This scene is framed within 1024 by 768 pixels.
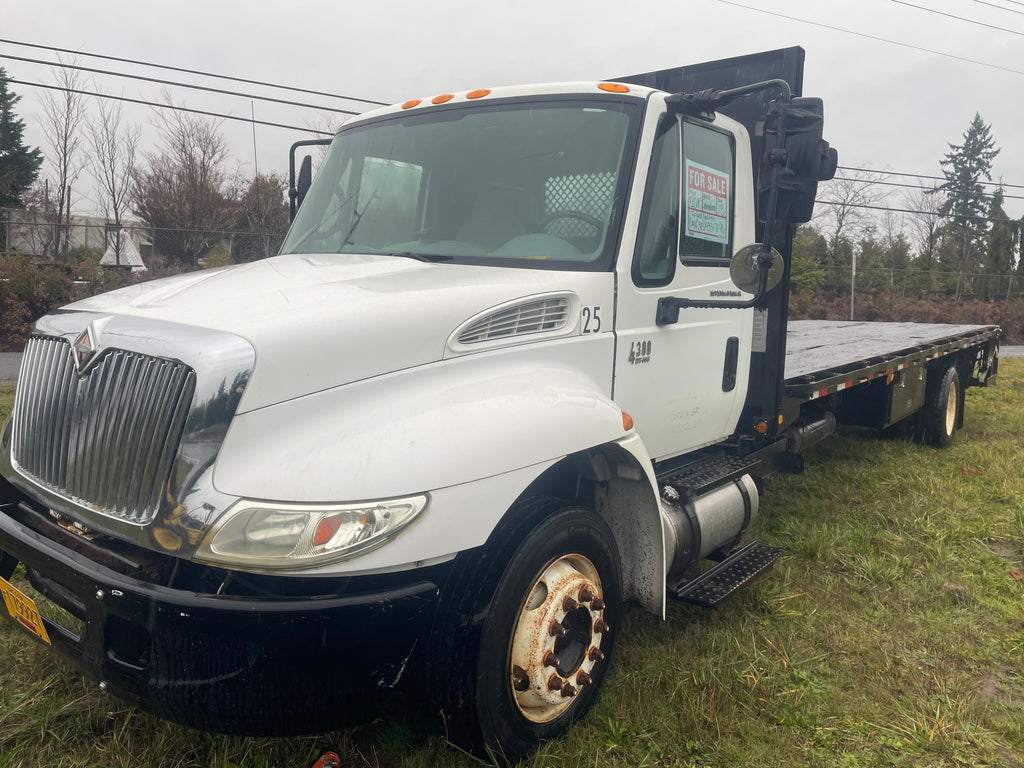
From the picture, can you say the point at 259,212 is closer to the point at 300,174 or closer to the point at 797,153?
the point at 300,174

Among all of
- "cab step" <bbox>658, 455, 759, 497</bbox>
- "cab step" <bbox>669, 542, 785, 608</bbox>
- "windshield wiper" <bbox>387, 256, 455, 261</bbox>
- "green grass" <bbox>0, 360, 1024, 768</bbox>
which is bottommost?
"green grass" <bbox>0, 360, 1024, 768</bbox>

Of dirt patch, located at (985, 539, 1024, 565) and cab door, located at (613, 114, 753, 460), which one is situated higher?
cab door, located at (613, 114, 753, 460)

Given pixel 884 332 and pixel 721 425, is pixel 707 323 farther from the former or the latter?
pixel 884 332

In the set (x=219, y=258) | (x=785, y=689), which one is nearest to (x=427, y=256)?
(x=785, y=689)

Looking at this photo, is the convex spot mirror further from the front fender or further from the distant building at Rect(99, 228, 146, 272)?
the distant building at Rect(99, 228, 146, 272)

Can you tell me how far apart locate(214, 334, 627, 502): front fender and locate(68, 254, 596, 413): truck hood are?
0.06 meters

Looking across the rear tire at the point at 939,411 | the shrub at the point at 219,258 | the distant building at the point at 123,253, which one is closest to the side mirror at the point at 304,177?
the rear tire at the point at 939,411

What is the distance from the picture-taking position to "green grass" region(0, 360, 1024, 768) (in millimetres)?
2805

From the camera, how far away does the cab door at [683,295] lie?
3270mm

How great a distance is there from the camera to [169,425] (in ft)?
7.15

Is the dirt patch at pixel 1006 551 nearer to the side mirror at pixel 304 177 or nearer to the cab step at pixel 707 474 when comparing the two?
the cab step at pixel 707 474

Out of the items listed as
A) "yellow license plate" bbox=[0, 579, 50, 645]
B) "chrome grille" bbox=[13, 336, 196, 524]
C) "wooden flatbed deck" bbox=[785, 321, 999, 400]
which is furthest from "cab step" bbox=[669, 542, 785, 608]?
"yellow license plate" bbox=[0, 579, 50, 645]

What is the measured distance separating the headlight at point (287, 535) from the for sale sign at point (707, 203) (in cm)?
215

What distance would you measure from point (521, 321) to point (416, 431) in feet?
2.34
